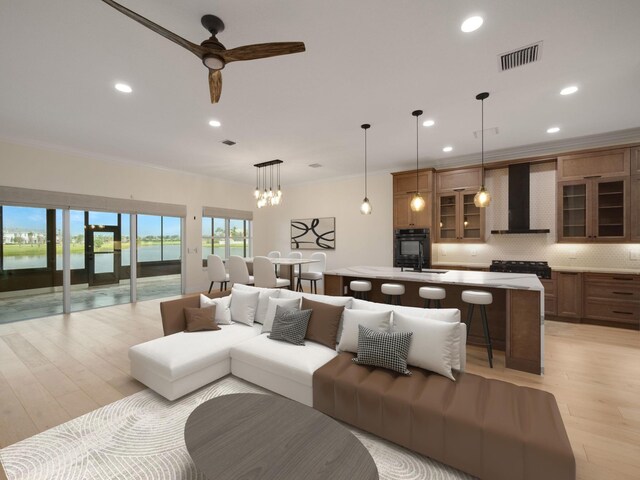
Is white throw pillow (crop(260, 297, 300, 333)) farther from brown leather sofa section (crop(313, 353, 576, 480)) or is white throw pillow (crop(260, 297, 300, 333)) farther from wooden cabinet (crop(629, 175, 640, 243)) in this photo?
wooden cabinet (crop(629, 175, 640, 243))

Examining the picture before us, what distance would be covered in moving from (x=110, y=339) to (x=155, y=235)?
3.14 metres

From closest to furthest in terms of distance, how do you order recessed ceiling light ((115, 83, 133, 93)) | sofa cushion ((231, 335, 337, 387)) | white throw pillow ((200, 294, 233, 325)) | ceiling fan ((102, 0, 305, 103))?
ceiling fan ((102, 0, 305, 103)) < sofa cushion ((231, 335, 337, 387)) < recessed ceiling light ((115, 83, 133, 93)) < white throw pillow ((200, 294, 233, 325))

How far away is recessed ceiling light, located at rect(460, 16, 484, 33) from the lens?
2.10 m

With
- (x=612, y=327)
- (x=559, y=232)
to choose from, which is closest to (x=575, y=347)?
(x=612, y=327)

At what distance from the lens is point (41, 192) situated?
15.7ft

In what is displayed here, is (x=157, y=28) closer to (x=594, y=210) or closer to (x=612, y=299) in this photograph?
(x=594, y=210)

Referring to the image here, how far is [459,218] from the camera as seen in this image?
5715mm

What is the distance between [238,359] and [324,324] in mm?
885

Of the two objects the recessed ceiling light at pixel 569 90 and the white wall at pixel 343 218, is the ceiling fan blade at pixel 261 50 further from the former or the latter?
the white wall at pixel 343 218

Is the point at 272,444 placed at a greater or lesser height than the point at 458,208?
lesser

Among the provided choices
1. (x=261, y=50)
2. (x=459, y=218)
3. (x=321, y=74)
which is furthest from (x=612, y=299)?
(x=261, y=50)

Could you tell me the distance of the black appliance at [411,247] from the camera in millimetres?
5848

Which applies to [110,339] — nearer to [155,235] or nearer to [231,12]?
[155,235]

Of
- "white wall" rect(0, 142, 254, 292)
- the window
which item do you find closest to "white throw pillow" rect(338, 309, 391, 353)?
"white wall" rect(0, 142, 254, 292)
